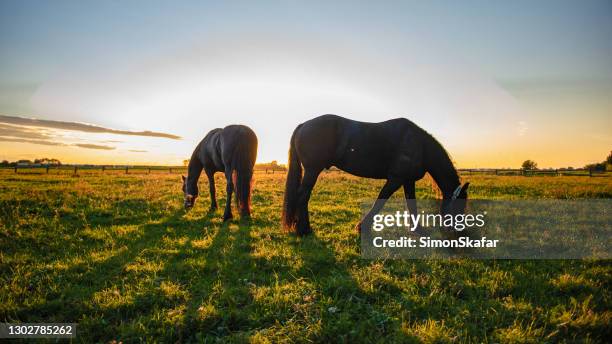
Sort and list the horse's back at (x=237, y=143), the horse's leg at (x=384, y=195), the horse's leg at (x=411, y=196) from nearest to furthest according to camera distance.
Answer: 1. the horse's leg at (x=384, y=195)
2. the horse's leg at (x=411, y=196)
3. the horse's back at (x=237, y=143)

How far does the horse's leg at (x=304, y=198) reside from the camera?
636 cm

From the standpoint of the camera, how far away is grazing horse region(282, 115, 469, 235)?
6180 mm

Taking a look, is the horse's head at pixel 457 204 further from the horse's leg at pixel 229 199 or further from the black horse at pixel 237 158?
the horse's leg at pixel 229 199

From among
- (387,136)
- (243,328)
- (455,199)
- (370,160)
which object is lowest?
(243,328)

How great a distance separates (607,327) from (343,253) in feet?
10.7

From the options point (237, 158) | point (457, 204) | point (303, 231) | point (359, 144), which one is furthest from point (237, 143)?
point (457, 204)

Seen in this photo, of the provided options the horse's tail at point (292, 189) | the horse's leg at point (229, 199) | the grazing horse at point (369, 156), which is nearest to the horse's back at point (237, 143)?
the horse's leg at point (229, 199)

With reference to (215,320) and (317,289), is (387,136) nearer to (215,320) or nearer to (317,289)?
(317,289)

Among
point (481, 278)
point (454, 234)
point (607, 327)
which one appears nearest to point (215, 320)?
point (481, 278)

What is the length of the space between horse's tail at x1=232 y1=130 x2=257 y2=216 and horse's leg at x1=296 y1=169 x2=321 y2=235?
2202 millimetres

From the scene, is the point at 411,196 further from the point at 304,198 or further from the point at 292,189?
the point at 292,189

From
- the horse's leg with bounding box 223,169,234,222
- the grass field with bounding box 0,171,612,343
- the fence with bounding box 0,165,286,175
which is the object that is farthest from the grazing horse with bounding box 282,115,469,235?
the fence with bounding box 0,165,286,175

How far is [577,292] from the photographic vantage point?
3789mm

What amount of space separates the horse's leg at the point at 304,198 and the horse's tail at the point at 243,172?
220 cm
